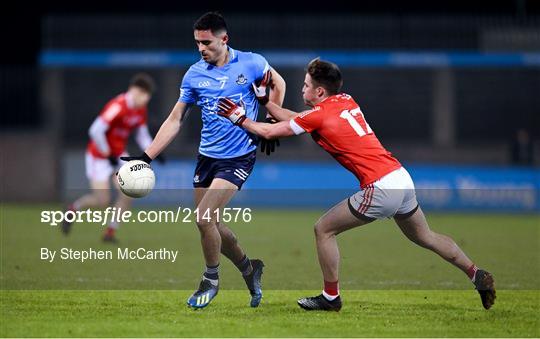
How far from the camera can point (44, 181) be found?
24.0 metres

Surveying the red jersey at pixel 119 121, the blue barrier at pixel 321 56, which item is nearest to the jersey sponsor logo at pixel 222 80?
the red jersey at pixel 119 121

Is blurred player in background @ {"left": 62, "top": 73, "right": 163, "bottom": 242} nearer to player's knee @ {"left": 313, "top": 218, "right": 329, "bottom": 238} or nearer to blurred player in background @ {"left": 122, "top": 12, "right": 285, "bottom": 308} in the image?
blurred player in background @ {"left": 122, "top": 12, "right": 285, "bottom": 308}

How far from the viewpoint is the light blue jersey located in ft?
31.0

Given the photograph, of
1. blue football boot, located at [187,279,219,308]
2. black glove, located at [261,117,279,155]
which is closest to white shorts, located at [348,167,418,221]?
black glove, located at [261,117,279,155]

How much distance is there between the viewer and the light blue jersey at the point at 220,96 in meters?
9.45

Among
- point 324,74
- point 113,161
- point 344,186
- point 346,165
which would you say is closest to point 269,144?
point 346,165

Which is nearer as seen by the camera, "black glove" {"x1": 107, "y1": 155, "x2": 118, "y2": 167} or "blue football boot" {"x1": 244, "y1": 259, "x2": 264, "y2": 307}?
"blue football boot" {"x1": 244, "y1": 259, "x2": 264, "y2": 307}

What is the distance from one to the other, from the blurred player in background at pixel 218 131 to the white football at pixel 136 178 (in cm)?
11

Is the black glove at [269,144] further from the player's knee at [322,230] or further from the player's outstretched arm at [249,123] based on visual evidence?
the player's knee at [322,230]

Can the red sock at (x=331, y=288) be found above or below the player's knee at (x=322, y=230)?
below

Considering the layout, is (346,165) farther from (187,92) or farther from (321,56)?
(321,56)

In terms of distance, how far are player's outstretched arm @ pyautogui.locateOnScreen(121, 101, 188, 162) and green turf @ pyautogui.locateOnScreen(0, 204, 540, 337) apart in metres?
1.36

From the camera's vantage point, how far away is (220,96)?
941 cm

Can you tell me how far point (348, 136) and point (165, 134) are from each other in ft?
5.47
